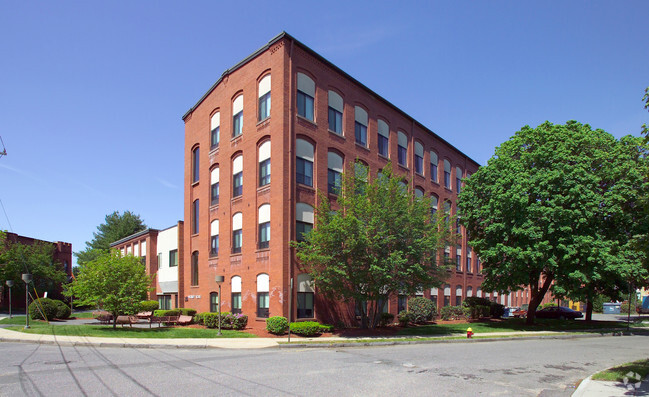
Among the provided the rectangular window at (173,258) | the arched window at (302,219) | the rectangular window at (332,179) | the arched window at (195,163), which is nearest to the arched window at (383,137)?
the rectangular window at (332,179)

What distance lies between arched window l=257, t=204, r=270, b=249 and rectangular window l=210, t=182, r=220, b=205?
242 inches

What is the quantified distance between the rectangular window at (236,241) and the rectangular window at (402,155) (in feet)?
46.3

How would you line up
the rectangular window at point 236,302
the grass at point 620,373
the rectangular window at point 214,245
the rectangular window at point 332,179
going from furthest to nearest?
the rectangular window at point 214,245 < the rectangular window at point 332,179 < the rectangular window at point 236,302 < the grass at point 620,373

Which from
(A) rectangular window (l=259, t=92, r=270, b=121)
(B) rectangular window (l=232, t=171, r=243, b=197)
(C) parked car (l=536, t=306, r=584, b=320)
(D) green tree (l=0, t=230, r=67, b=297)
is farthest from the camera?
(D) green tree (l=0, t=230, r=67, b=297)

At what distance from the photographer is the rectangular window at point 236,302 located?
28.2 metres

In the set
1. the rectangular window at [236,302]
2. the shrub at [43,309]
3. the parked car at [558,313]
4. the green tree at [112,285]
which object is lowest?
the parked car at [558,313]

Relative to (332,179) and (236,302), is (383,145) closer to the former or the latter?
(332,179)

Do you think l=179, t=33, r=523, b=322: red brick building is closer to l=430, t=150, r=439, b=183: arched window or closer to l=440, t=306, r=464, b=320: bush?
l=430, t=150, r=439, b=183: arched window

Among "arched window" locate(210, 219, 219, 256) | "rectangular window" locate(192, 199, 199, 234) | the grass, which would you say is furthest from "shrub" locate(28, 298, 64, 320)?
the grass

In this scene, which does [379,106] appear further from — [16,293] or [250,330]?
[16,293]

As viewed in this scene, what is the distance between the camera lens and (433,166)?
137ft

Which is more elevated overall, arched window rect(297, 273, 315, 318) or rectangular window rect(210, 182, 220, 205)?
rectangular window rect(210, 182, 220, 205)

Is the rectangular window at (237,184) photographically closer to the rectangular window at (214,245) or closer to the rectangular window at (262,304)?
the rectangular window at (214,245)

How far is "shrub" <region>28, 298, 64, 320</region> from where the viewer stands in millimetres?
29406
